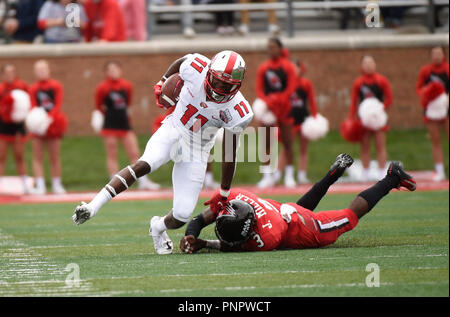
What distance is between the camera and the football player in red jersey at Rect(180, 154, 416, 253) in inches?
295

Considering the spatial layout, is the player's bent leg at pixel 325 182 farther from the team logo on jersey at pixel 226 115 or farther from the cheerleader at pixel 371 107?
the cheerleader at pixel 371 107

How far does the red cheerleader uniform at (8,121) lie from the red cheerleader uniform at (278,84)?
4025 mm

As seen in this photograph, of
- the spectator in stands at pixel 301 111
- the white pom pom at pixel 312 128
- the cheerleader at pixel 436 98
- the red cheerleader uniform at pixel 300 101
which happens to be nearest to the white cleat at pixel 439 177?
the cheerleader at pixel 436 98

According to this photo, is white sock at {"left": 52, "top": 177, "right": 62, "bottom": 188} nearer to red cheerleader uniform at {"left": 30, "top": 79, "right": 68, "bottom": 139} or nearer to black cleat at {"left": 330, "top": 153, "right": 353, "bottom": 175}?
red cheerleader uniform at {"left": 30, "top": 79, "right": 68, "bottom": 139}

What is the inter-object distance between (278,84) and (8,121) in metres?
4.51

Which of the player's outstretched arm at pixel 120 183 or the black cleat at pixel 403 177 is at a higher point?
the player's outstretched arm at pixel 120 183

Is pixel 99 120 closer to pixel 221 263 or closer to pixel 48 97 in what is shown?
pixel 48 97

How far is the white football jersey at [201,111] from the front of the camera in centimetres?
780

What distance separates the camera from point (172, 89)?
810cm

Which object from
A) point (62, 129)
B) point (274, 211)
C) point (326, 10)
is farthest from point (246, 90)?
point (274, 211)

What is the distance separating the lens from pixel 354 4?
58.9ft
